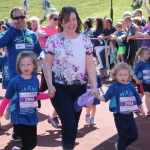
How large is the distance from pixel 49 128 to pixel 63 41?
9.59ft

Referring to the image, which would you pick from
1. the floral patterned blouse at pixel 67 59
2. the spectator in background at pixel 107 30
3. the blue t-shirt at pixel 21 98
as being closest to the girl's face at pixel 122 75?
the floral patterned blouse at pixel 67 59

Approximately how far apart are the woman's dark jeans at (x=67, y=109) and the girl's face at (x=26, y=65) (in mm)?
506

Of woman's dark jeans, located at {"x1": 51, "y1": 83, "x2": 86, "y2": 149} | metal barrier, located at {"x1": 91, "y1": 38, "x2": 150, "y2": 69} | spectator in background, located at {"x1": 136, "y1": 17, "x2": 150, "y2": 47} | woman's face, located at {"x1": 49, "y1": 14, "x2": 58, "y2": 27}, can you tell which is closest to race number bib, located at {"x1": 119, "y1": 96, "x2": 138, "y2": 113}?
woman's dark jeans, located at {"x1": 51, "y1": 83, "x2": 86, "y2": 149}

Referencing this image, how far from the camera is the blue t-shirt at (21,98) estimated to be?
5.23 meters

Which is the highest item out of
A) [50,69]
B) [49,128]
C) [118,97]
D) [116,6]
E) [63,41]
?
[116,6]

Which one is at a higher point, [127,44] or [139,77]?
[127,44]

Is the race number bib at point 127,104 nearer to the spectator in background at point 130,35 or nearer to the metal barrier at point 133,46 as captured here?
the metal barrier at point 133,46

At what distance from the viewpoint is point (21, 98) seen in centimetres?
525

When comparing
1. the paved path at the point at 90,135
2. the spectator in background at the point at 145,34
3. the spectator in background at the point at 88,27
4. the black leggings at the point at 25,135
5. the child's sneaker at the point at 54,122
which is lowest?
the paved path at the point at 90,135

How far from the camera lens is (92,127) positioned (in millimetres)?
7480

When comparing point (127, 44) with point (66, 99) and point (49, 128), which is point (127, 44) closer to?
point (49, 128)

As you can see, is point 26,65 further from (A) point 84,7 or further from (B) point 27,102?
(A) point 84,7

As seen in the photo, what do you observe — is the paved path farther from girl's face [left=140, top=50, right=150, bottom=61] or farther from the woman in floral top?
the woman in floral top

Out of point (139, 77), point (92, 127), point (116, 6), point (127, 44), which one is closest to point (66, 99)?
point (92, 127)
